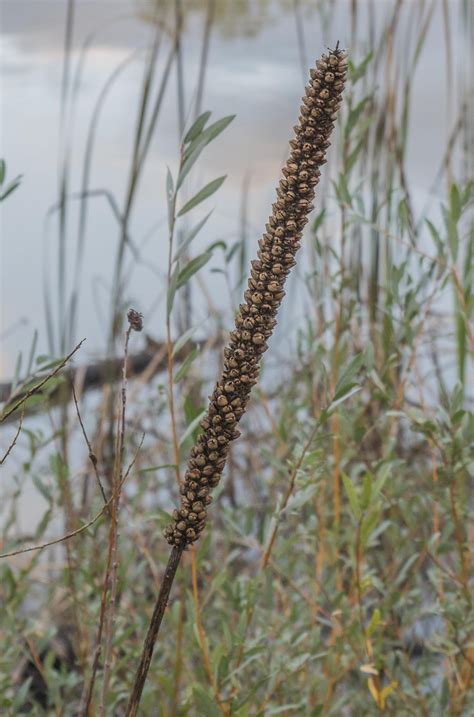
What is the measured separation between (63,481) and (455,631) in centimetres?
34

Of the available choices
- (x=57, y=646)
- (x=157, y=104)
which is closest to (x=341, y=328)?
(x=157, y=104)

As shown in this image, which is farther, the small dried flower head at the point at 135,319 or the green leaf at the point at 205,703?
the green leaf at the point at 205,703

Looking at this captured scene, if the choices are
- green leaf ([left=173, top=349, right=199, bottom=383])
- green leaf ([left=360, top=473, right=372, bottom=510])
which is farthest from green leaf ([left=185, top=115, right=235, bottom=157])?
green leaf ([left=360, top=473, right=372, bottom=510])

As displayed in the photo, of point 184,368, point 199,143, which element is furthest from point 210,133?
point 184,368

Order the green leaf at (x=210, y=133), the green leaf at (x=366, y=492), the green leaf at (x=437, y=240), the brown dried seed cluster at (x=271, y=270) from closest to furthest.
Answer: the brown dried seed cluster at (x=271, y=270)
the green leaf at (x=210, y=133)
the green leaf at (x=366, y=492)
the green leaf at (x=437, y=240)

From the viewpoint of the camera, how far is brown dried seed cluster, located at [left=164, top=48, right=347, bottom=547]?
0.34 metres

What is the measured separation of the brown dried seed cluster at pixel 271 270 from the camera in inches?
13.4

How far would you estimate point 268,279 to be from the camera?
35cm

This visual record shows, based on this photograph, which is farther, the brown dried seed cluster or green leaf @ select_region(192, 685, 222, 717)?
green leaf @ select_region(192, 685, 222, 717)

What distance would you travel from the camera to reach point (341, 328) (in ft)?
2.75

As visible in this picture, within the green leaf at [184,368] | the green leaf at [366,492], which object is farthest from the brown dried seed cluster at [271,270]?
the green leaf at [366,492]

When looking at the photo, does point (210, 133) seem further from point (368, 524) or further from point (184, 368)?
point (368, 524)

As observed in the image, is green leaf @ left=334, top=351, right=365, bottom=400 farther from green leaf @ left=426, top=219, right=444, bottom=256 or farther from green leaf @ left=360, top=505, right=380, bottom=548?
green leaf @ left=426, top=219, right=444, bottom=256

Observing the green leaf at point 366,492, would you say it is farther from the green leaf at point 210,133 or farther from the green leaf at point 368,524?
the green leaf at point 210,133
